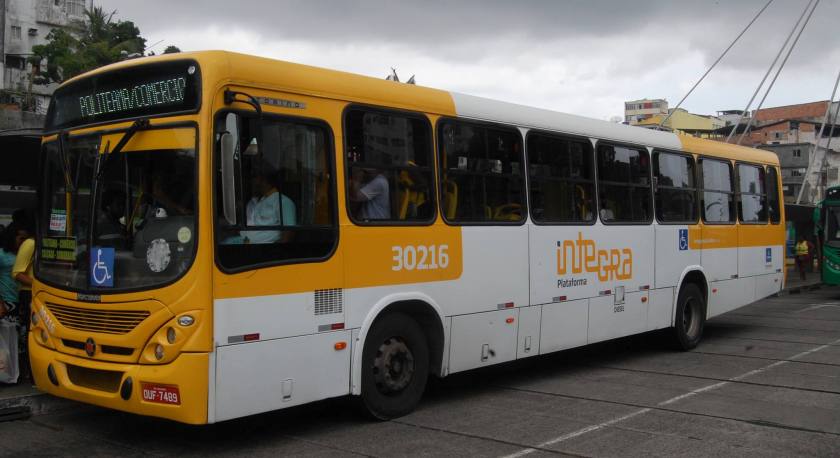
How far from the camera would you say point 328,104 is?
6.96 meters

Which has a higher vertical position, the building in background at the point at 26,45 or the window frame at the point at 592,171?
the building in background at the point at 26,45

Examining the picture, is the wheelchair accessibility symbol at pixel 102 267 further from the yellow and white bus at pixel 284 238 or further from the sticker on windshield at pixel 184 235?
the sticker on windshield at pixel 184 235

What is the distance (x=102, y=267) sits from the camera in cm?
635

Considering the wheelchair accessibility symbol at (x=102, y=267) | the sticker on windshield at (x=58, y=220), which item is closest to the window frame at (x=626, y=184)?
the wheelchair accessibility symbol at (x=102, y=267)

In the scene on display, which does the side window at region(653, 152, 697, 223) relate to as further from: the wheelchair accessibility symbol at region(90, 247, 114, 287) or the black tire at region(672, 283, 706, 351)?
the wheelchair accessibility symbol at region(90, 247, 114, 287)

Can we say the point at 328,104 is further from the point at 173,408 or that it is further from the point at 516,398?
the point at 516,398

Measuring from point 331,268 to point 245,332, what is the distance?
3.27 feet

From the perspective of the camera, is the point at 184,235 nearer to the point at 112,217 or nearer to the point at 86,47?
the point at 112,217

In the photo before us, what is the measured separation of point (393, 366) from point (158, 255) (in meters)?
2.40

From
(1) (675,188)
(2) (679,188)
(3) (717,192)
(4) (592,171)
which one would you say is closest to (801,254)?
(3) (717,192)

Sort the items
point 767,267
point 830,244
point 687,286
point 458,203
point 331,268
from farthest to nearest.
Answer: point 830,244 < point 767,267 < point 687,286 < point 458,203 < point 331,268

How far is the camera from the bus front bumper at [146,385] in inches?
231

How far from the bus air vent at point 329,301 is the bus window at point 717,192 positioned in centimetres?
750

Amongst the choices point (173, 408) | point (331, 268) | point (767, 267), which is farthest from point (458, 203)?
point (767, 267)
